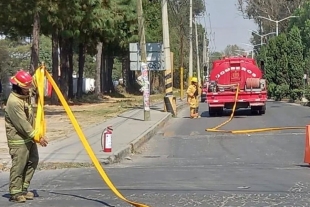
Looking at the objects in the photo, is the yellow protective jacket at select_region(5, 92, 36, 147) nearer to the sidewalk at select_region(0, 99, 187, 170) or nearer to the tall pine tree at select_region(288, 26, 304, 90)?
the sidewalk at select_region(0, 99, 187, 170)

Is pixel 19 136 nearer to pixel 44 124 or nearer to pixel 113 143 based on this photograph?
pixel 44 124

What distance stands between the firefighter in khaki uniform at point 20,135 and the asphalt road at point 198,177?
1.02 ft

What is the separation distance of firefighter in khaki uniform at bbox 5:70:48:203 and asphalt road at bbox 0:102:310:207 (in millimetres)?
310

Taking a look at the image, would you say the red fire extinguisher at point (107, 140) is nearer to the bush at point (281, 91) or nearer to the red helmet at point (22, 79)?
the red helmet at point (22, 79)

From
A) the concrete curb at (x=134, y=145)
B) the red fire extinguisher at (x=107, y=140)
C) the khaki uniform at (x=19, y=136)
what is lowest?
the concrete curb at (x=134, y=145)

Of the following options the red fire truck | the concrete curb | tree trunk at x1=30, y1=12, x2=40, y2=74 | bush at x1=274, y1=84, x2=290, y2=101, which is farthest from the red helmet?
bush at x1=274, y1=84, x2=290, y2=101

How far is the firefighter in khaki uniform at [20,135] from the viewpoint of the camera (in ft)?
35.1

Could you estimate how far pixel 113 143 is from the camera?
2048 cm

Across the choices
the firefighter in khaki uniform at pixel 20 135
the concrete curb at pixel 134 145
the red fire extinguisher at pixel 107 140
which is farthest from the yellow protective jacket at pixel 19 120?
the red fire extinguisher at pixel 107 140

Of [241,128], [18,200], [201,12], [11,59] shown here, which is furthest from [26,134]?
[201,12]

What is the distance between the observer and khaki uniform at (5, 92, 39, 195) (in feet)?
35.1

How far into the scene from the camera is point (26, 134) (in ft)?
35.3

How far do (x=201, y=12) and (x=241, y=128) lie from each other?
69.2 m

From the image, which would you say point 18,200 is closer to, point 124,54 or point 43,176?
point 43,176
